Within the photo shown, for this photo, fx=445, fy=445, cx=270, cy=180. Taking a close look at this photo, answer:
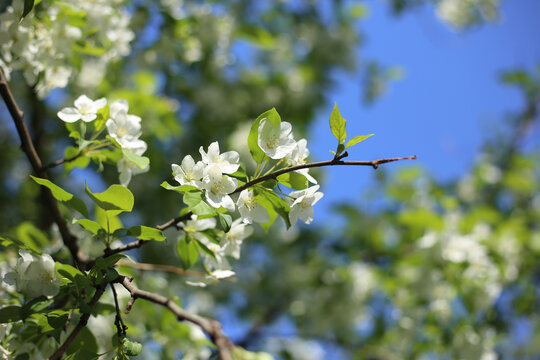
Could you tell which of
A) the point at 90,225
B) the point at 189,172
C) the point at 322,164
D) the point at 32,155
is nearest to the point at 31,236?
the point at 32,155

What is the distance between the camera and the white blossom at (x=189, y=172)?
1032 mm

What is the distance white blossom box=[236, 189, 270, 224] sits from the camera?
106 cm

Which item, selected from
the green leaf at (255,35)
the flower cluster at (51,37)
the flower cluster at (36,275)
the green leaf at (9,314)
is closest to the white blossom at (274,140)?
the flower cluster at (36,275)

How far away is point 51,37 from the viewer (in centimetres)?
163

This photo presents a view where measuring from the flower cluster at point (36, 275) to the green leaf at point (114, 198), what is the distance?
0.72 feet

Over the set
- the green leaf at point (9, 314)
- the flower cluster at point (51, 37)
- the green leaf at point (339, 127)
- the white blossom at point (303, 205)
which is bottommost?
the green leaf at point (9, 314)

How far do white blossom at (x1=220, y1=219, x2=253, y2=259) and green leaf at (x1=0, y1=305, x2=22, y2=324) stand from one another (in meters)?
0.54

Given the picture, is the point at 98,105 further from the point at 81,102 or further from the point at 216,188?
the point at 216,188

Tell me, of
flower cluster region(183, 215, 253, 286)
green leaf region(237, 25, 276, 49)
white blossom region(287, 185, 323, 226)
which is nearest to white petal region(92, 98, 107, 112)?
flower cluster region(183, 215, 253, 286)

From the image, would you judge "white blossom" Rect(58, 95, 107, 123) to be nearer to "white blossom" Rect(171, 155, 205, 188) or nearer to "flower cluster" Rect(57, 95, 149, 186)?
"flower cluster" Rect(57, 95, 149, 186)

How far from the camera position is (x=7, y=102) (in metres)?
1.29

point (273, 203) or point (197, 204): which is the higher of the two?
point (273, 203)

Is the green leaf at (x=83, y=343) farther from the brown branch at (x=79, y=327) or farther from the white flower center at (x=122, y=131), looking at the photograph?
the white flower center at (x=122, y=131)

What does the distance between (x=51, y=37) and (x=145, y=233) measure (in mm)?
1009
